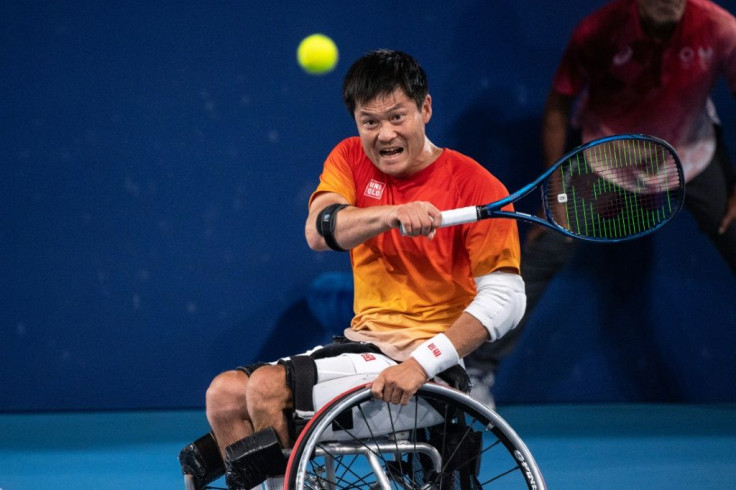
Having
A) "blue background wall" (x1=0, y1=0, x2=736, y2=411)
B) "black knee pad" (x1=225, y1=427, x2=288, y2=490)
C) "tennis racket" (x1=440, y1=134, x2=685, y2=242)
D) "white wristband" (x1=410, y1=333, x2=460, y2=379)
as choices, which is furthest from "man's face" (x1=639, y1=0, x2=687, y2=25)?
"black knee pad" (x1=225, y1=427, x2=288, y2=490)

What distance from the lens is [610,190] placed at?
374cm

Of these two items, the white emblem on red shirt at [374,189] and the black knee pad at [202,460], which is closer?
the black knee pad at [202,460]

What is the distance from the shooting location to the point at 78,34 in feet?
16.5

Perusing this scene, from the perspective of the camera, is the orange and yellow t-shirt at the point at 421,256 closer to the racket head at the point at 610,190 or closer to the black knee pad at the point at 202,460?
the racket head at the point at 610,190

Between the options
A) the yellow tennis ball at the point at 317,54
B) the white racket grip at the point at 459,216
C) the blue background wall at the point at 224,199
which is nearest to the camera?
the white racket grip at the point at 459,216

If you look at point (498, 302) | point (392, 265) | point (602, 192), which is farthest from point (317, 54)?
point (498, 302)

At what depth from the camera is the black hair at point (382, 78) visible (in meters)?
2.43

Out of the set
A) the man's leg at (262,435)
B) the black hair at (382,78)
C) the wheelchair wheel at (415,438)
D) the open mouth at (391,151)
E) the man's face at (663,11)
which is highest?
the man's face at (663,11)

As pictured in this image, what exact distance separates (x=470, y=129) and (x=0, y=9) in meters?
2.55

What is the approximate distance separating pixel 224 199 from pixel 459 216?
300cm

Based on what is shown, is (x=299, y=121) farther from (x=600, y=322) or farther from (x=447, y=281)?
(x=447, y=281)

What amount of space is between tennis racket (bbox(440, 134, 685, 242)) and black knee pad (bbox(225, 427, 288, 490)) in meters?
0.63

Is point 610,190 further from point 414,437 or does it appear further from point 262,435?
point 262,435

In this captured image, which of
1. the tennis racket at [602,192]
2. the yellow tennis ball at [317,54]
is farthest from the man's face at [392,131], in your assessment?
the yellow tennis ball at [317,54]
